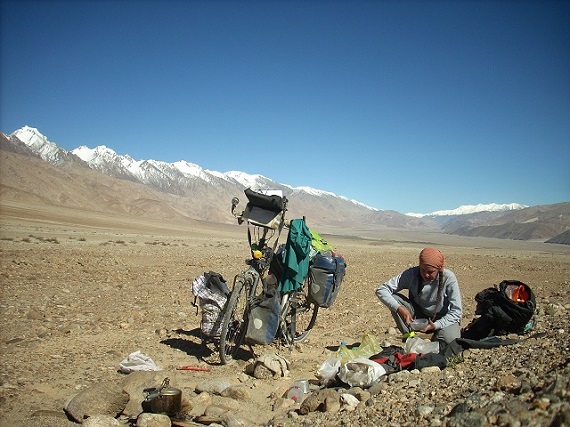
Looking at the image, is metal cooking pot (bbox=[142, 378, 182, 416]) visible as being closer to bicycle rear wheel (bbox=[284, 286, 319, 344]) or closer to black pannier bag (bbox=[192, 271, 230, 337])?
black pannier bag (bbox=[192, 271, 230, 337])

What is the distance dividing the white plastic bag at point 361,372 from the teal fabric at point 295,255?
5.68 feet

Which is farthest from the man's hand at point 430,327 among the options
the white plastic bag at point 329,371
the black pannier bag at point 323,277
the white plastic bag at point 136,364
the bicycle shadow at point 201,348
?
the white plastic bag at point 136,364

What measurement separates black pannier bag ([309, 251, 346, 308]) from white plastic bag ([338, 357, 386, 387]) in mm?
1978

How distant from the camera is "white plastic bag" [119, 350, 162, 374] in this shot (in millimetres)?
4809

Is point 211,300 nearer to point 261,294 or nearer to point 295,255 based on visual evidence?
point 261,294

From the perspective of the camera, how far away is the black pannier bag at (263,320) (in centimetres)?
520

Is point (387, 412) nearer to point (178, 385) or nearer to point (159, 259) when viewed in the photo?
point (178, 385)

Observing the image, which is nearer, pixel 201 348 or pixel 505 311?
pixel 505 311

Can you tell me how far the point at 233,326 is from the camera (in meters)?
5.47

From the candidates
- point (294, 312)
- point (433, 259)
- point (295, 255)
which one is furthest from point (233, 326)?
point (433, 259)

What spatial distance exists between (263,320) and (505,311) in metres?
2.74

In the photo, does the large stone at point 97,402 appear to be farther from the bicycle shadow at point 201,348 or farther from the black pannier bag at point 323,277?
the black pannier bag at point 323,277

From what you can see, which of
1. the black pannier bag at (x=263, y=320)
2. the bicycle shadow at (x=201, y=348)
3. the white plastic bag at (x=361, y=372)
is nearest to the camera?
the white plastic bag at (x=361, y=372)

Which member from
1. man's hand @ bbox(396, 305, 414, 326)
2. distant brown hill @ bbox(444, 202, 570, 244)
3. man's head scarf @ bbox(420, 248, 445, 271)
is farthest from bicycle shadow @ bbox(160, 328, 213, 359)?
distant brown hill @ bbox(444, 202, 570, 244)
